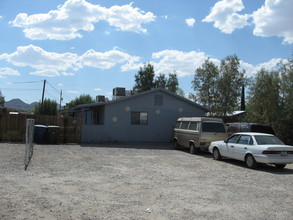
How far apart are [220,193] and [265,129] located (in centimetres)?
1141

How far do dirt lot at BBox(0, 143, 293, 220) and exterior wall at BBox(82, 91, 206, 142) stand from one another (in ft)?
38.4

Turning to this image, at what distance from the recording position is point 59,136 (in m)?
22.8

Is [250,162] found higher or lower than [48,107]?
lower

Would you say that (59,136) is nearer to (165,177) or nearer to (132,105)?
(132,105)

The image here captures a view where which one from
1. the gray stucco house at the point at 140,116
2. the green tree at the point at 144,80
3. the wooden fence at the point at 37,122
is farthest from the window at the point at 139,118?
the green tree at the point at 144,80

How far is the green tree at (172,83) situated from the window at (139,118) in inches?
1268

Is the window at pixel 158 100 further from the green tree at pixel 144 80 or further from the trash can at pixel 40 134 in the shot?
the green tree at pixel 144 80

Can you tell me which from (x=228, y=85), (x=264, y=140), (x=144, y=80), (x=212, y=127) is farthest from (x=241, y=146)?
(x=144, y=80)

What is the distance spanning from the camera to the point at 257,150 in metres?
12.5

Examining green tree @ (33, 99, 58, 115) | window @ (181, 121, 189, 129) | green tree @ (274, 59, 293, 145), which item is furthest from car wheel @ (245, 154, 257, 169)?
green tree @ (33, 99, 58, 115)

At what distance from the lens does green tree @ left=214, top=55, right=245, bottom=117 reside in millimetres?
30703

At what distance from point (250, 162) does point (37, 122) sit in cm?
1580

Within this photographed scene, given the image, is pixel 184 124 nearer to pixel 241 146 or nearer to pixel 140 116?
pixel 140 116

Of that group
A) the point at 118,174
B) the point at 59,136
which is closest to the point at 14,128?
the point at 59,136
